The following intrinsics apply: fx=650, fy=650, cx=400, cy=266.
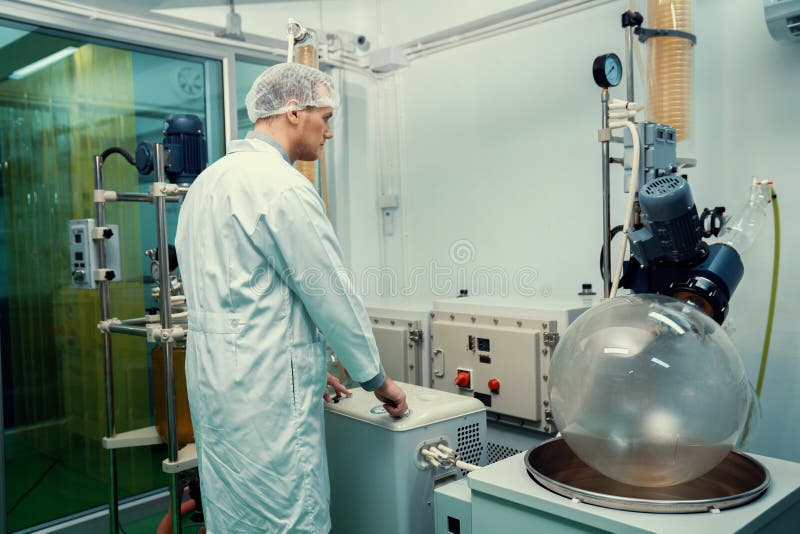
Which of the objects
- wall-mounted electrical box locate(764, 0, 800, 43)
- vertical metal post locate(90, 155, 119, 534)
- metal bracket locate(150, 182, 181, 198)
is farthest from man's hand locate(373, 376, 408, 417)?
wall-mounted electrical box locate(764, 0, 800, 43)

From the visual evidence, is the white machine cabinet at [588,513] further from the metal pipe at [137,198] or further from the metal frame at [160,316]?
the metal pipe at [137,198]

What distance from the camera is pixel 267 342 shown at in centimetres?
144

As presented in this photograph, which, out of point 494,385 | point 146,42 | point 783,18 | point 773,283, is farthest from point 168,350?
point 783,18

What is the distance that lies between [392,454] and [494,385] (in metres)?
0.57

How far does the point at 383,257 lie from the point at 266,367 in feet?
6.39

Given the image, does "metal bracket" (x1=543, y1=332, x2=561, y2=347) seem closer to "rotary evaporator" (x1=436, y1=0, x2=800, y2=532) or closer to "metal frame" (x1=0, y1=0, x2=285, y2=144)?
"rotary evaporator" (x1=436, y1=0, x2=800, y2=532)

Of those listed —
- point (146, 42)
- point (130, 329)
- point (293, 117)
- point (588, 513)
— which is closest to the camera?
point (588, 513)

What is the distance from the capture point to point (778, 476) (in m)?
1.10

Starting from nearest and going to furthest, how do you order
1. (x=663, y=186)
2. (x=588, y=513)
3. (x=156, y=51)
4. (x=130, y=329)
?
(x=588, y=513) → (x=663, y=186) → (x=130, y=329) → (x=156, y=51)

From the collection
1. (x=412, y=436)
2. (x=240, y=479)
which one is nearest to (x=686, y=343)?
(x=412, y=436)

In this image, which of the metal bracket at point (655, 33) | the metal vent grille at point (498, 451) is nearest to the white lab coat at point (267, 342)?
the metal vent grille at point (498, 451)

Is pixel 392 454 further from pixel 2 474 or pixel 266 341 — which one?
pixel 2 474

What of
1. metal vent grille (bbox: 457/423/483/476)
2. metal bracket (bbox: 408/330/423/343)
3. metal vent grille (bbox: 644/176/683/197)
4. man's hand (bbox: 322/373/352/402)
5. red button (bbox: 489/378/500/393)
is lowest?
metal vent grille (bbox: 457/423/483/476)

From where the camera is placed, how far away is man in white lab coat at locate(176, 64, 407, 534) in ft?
4.68
